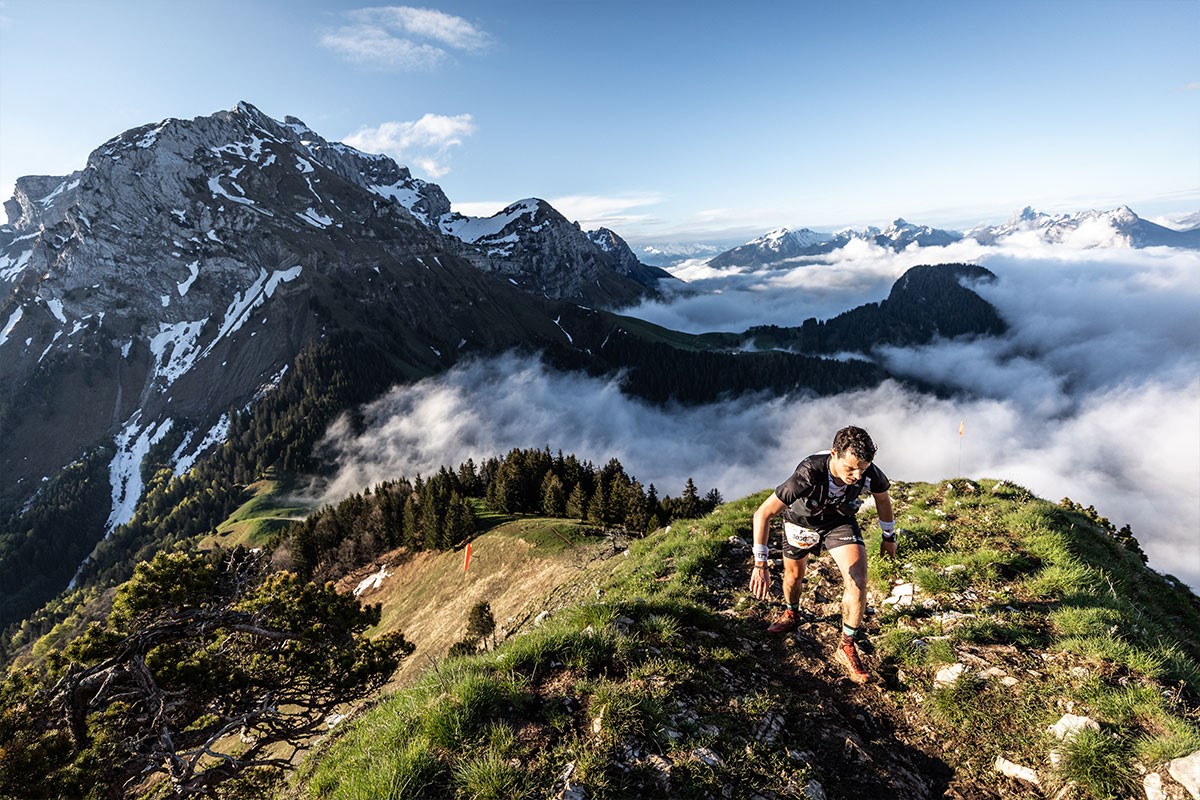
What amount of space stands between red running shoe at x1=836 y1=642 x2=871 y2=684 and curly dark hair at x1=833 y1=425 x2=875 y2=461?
3090mm

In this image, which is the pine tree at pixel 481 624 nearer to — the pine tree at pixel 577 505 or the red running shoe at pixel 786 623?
the red running shoe at pixel 786 623

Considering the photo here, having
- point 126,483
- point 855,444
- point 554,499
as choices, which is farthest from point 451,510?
point 126,483

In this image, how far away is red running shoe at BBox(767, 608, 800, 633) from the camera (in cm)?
842

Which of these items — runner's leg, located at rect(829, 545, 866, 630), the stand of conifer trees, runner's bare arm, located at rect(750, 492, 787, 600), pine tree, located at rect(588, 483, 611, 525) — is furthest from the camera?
the stand of conifer trees

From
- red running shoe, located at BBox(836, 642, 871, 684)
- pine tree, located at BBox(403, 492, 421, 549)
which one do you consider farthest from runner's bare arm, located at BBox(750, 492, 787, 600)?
pine tree, located at BBox(403, 492, 421, 549)

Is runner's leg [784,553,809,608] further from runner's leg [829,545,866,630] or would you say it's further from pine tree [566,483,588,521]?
pine tree [566,483,588,521]

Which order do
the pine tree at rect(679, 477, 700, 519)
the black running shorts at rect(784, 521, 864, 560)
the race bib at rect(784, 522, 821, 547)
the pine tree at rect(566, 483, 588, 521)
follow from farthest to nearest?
the pine tree at rect(566, 483, 588, 521), the pine tree at rect(679, 477, 700, 519), the race bib at rect(784, 522, 821, 547), the black running shorts at rect(784, 521, 864, 560)

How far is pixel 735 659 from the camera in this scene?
7.11 meters

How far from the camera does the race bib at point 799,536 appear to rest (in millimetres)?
7945

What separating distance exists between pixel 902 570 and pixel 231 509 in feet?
596

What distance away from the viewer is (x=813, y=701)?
6574mm

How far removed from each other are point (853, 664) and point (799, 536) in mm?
2014

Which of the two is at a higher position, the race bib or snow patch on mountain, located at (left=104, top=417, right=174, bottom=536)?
the race bib

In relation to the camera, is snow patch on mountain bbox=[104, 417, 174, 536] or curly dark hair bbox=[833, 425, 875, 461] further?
snow patch on mountain bbox=[104, 417, 174, 536]
